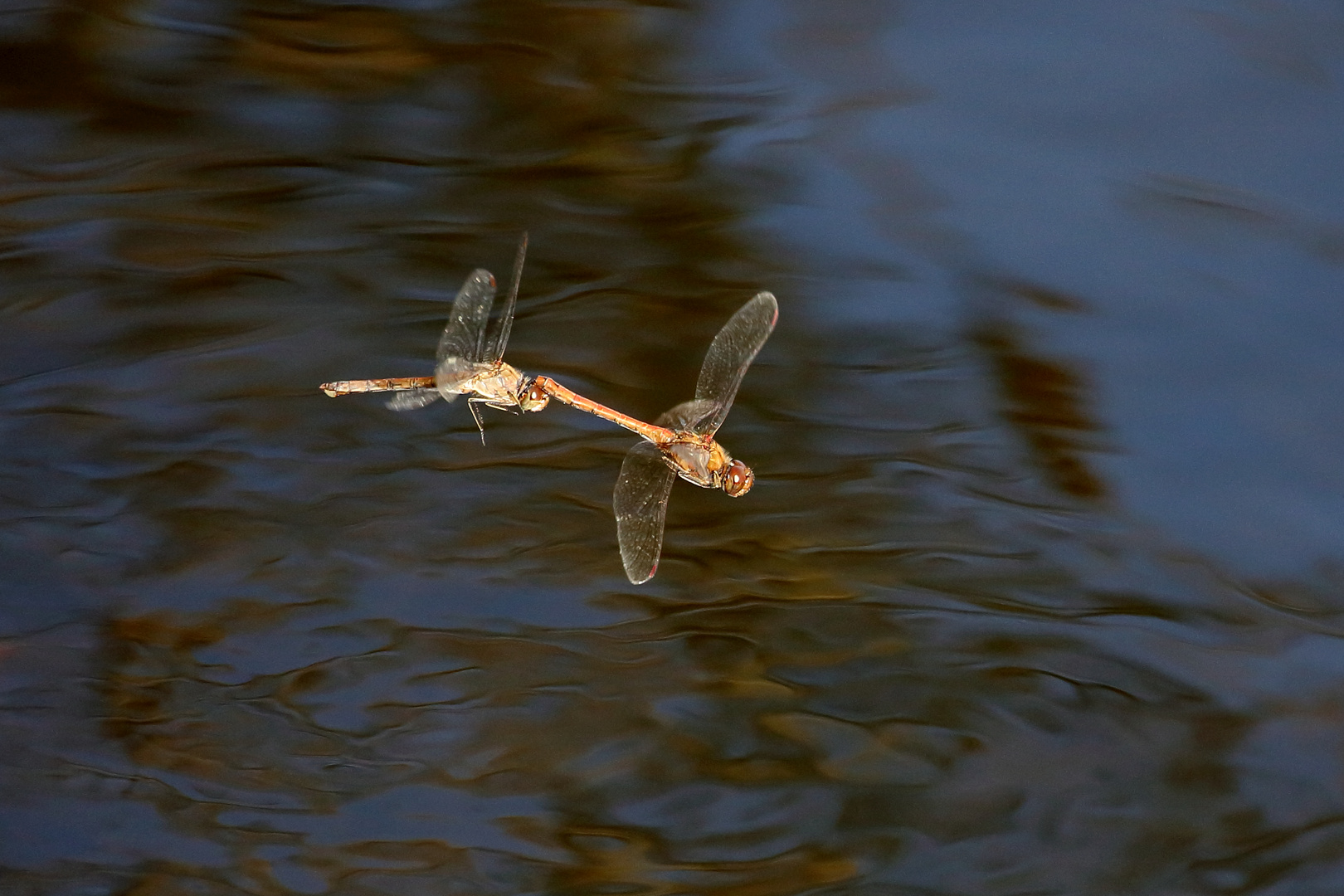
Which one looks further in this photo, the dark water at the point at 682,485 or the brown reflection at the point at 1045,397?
the brown reflection at the point at 1045,397

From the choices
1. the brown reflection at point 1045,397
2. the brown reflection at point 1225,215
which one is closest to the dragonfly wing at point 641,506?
the brown reflection at point 1045,397

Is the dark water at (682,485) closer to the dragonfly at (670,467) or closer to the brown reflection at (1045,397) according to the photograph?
the brown reflection at (1045,397)

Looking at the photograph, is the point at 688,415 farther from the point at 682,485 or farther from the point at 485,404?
the point at 485,404

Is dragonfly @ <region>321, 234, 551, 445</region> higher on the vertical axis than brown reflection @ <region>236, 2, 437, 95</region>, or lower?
lower

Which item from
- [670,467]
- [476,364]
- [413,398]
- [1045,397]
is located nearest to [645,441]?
[670,467]

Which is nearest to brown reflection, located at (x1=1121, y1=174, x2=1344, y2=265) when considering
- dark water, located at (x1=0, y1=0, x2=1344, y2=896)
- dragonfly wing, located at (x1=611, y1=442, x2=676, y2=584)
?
dark water, located at (x1=0, y1=0, x2=1344, y2=896)

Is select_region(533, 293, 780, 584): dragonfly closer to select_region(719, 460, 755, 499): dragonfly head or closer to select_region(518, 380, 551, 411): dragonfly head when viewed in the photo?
select_region(719, 460, 755, 499): dragonfly head
